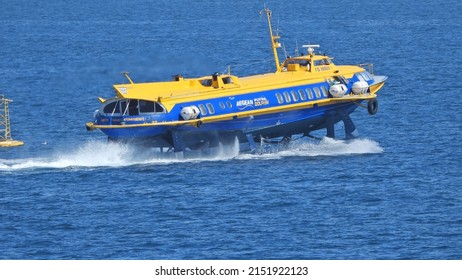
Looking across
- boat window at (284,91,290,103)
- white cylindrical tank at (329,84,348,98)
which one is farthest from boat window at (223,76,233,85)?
white cylindrical tank at (329,84,348,98)

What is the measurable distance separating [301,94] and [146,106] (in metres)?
13.3

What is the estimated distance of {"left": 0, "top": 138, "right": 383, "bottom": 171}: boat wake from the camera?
331 ft

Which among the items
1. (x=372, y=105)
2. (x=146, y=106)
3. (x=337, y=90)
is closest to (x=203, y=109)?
(x=146, y=106)

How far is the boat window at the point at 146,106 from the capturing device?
98312 millimetres

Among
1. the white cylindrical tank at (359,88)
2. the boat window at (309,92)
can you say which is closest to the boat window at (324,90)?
the boat window at (309,92)

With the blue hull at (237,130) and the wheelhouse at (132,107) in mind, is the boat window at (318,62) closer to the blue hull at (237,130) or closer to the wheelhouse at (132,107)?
the blue hull at (237,130)

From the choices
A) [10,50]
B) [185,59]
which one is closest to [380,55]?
[10,50]

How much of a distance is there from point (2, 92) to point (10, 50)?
4755 cm

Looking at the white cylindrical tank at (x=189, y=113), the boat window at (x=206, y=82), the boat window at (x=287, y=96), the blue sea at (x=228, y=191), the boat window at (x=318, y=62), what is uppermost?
the boat window at (x=318, y=62)

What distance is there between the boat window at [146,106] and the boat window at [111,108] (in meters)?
1.61

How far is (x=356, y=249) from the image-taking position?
80.4 m

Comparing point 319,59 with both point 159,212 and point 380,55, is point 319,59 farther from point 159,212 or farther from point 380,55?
point 380,55

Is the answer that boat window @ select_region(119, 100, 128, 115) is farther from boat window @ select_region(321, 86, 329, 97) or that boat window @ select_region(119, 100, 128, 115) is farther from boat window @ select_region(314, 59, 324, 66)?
boat window @ select_region(314, 59, 324, 66)

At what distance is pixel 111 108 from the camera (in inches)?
3885
